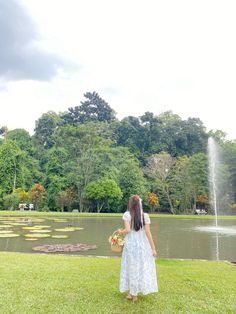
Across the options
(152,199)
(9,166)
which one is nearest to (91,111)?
(9,166)

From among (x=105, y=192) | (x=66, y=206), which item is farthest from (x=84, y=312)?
(x=66, y=206)

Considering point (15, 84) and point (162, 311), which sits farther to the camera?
point (15, 84)

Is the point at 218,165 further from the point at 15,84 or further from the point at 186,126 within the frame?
the point at 15,84

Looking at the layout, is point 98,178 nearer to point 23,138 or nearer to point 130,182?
point 130,182

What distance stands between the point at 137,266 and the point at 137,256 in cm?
13

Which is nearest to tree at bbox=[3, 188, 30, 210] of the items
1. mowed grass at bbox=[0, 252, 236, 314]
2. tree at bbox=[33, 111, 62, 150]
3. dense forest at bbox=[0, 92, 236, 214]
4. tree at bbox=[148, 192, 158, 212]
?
dense forest at bbox=[0, 92, 236, 214]

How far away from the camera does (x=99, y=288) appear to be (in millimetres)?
4688

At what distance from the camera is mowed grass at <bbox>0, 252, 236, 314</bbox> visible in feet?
12.9

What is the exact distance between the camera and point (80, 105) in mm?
53812

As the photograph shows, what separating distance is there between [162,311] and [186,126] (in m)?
43.0

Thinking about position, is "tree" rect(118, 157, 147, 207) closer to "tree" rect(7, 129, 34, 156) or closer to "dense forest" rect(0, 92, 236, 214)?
"dense forest" rect(0, 92, 236, 214)

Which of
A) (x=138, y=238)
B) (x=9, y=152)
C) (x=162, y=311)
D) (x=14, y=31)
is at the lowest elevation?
(x=162, y=311)

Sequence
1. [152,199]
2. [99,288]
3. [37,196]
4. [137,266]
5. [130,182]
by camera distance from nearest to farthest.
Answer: [137,266], [99,288], [37,196], [130,182], [152,199]

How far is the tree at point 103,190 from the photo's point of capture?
1245 inches
